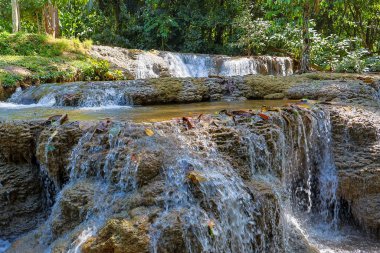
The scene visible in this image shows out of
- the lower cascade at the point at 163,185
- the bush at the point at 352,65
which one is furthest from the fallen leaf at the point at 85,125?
the bush at the point at 352,65

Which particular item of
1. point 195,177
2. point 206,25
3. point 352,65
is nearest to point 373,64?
point 352,65

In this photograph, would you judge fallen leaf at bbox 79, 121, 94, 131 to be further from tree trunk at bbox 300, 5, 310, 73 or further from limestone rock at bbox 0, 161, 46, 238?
tree trunk at bbox 300, 5, 310, 73

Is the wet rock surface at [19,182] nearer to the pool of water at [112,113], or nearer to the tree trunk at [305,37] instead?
the pool of water at [112,113]

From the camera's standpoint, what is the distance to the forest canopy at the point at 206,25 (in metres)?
16.9

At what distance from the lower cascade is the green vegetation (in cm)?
645

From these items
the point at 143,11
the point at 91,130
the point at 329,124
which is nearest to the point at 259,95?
the point at 329,124

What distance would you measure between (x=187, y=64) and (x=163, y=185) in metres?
11.4

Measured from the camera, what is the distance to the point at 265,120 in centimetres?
514

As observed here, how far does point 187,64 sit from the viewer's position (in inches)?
588

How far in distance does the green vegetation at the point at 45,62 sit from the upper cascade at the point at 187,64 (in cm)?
99

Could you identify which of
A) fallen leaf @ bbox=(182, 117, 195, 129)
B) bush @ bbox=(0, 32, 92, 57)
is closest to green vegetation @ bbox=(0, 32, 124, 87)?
bush @ bbox=(0, 32, 92, 57)

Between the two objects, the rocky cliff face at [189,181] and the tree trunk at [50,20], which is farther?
the tree trunk at [50,20]

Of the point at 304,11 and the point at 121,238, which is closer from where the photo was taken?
the point at 121,238

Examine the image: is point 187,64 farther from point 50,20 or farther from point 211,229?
point 211,229
